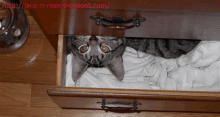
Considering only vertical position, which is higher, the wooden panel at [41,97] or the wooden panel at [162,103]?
the wooden panel at [162,103]

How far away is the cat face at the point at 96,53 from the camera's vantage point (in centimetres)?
80

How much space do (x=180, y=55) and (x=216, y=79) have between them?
168 mm

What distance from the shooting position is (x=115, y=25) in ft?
1.96

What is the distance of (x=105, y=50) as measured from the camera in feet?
2.64

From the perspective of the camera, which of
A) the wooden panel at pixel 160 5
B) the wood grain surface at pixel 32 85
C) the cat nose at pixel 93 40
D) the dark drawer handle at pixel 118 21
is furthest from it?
the wood grain surface at pixel 32 85

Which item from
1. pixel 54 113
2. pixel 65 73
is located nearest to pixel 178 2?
pixel 65 73

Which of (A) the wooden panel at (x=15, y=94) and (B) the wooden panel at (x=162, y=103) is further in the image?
(A) the wooden panel at (x=15, y=94)

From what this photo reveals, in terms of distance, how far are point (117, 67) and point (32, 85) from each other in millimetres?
548

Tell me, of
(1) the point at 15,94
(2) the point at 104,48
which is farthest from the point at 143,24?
(1) the point at 15,94

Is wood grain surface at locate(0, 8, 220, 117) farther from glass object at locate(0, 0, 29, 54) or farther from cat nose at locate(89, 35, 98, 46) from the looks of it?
cat nose at locate(89, 35, 98, 46)

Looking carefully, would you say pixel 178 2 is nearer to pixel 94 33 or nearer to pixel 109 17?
pixel 109 17

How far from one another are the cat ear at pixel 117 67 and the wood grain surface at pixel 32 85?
0.32 meters

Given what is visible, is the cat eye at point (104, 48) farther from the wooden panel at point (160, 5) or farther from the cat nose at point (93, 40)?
the wooden panel at point (160, 5)

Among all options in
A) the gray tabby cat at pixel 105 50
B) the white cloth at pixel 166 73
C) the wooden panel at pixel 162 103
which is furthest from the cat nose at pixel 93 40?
the wooden panel at pixel 162 103
